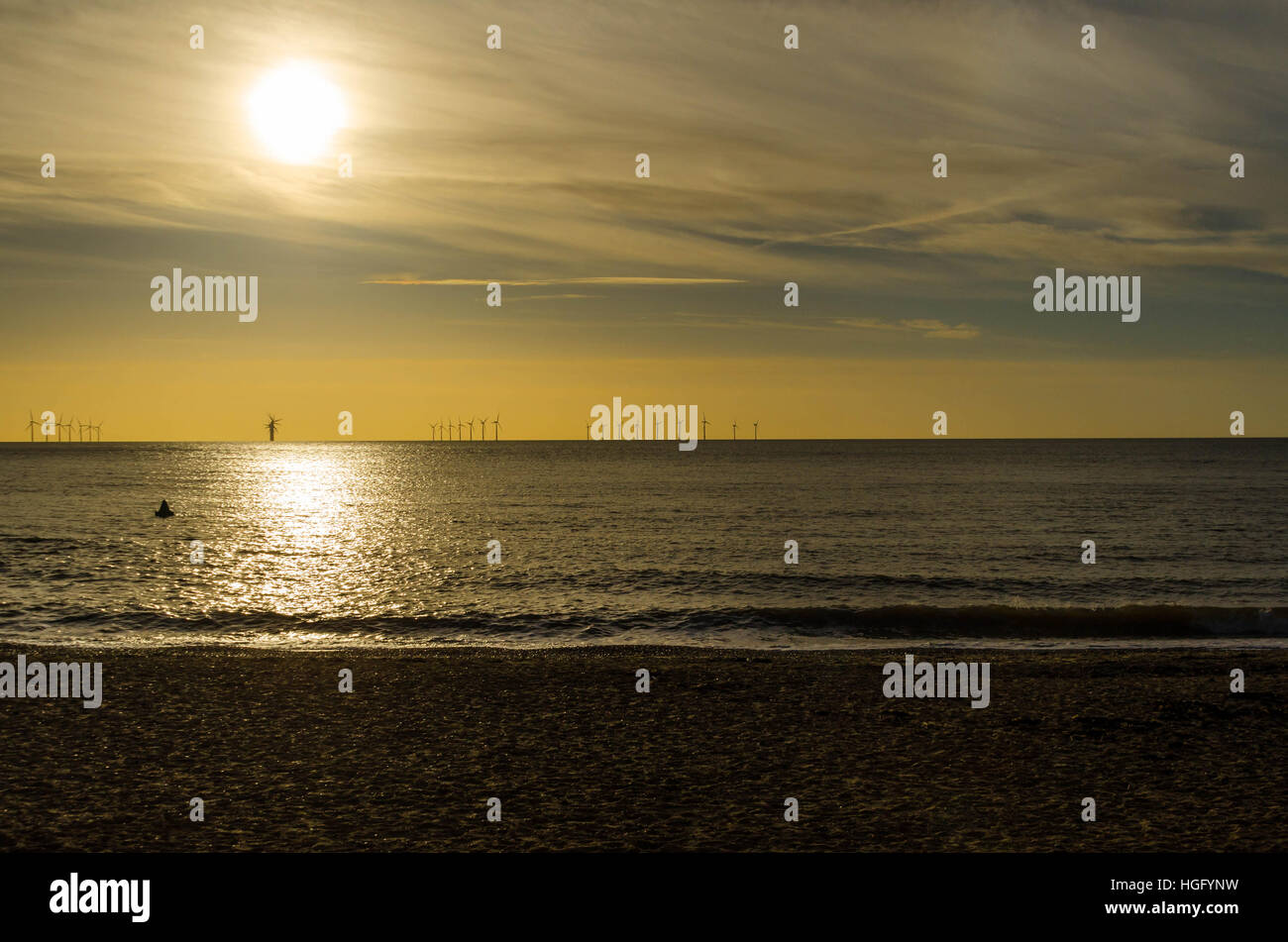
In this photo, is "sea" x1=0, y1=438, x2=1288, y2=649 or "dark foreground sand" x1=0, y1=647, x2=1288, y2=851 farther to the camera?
"sea" x1=0, y1=438, x2=1288, y2=649

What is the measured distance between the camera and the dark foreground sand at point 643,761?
413 inches

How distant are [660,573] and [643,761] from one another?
1116 inches

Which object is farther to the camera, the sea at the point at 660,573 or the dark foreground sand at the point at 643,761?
the sea at the point at 660,573

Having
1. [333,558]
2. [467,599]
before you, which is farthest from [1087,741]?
[333,558]

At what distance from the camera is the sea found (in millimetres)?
29266

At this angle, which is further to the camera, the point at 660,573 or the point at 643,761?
the point at 660,573

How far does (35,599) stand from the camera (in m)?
33.6

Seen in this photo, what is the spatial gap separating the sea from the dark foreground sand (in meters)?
8.22

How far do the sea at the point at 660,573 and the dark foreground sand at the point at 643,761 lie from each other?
8.22 m

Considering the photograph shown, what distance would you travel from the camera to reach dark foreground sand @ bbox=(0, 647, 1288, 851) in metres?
10.5

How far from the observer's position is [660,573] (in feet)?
137

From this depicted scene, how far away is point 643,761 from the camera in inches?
527

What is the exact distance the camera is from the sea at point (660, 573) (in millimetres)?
29266
